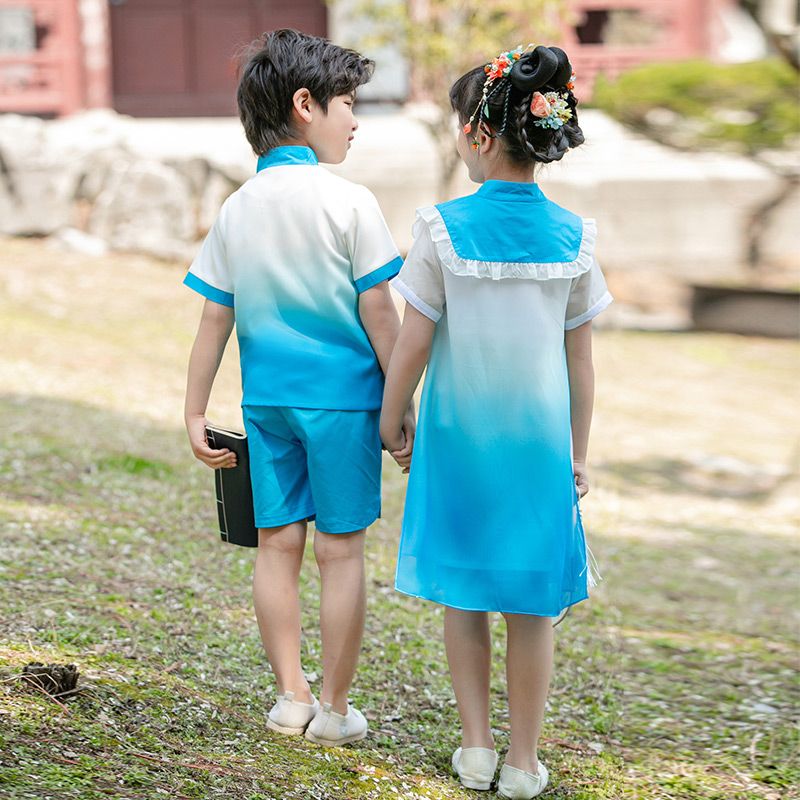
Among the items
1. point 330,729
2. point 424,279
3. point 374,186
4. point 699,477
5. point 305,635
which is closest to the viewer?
point 424,279

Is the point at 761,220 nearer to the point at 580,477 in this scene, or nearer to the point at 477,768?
the point at 580,477

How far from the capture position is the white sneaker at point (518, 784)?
256 centimetres

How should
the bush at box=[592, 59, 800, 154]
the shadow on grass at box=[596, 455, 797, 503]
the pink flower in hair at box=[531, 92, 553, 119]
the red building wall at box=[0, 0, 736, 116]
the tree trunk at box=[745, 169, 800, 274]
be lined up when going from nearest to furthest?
1. the pink flower in hair at box=[531, 92, 553, 119]
2. the shadow on grass at box=[596, 455, 797, 503]
3. the bush at box=[592, 59, 800, 154]
4. the tree trunk at box=[745, 169, 800, 274]
5. the red building wall at box=[0, 0, 736, 116]

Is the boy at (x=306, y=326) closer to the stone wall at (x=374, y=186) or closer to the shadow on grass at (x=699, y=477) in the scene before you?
the shadow on grass at (x=699, y=477)

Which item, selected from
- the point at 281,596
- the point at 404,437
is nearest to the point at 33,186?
the point at 281,596

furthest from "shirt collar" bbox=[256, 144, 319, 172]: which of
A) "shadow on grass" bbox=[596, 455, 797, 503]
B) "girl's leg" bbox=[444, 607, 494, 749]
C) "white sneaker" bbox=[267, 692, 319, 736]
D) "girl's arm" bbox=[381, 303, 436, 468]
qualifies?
"shadow on grass" bbox=[596, 455, 797, 503]

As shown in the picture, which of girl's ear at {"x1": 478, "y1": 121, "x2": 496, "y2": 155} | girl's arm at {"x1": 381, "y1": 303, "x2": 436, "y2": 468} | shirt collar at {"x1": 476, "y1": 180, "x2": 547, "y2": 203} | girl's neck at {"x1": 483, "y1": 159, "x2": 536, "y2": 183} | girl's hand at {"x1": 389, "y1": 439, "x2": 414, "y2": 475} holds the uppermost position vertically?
girl's ear at {"x1": 478, "y1": 121, "x2": 496, "y2": 155}

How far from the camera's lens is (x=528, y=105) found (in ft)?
7.89

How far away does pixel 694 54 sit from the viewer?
42.8 ft

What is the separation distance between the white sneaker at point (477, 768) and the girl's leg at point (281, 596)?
0.37 meters

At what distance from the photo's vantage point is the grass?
2.51m

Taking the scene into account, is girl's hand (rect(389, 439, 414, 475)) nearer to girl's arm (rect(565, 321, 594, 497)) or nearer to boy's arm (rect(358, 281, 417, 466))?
boy's arm (rect(358, 281, 417, 466))

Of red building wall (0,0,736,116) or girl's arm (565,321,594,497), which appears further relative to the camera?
red building wall (0,0,736,116)

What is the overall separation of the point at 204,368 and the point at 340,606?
577 mm
